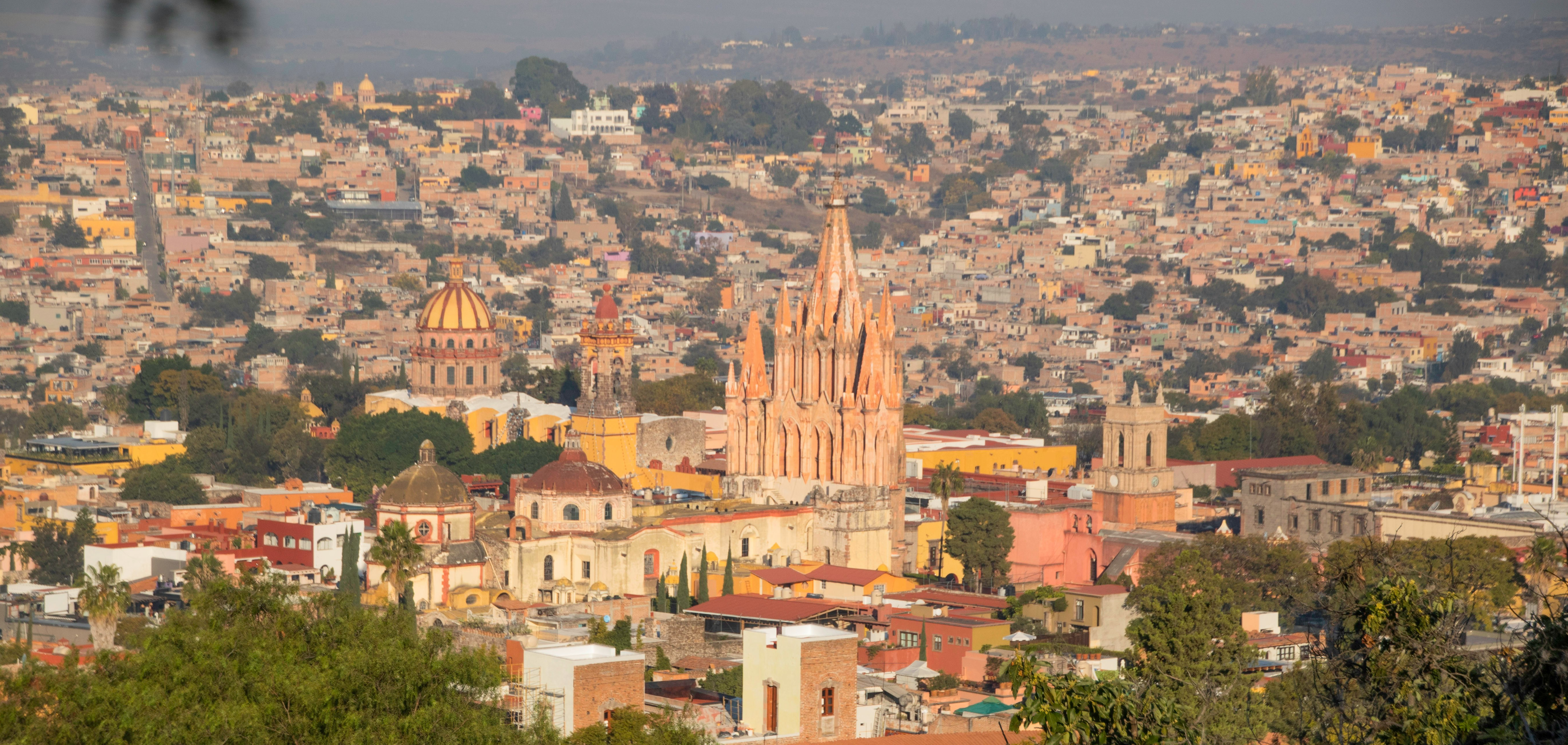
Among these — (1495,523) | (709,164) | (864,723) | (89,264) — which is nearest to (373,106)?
(709,164)

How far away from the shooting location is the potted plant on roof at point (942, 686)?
33.2m

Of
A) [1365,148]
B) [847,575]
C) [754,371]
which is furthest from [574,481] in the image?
[1365,148]

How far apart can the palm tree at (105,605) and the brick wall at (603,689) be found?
1288 centimetres

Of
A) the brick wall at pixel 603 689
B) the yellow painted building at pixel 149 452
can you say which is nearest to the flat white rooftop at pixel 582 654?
the brick wall at pixel 603 689

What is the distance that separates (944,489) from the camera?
49812 mm

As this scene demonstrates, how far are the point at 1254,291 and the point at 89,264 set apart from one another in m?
54.0

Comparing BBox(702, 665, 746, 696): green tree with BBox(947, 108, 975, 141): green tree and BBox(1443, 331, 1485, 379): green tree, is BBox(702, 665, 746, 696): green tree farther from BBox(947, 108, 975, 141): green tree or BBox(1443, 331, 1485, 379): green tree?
BBox(947, 108, 975, 141): green tree

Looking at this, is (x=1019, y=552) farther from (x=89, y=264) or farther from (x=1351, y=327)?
(x=89, y=264)

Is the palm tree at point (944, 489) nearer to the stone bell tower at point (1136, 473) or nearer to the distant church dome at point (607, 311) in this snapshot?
the stone bell tower at point (1136, 473)

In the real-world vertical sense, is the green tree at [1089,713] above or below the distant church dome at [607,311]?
below

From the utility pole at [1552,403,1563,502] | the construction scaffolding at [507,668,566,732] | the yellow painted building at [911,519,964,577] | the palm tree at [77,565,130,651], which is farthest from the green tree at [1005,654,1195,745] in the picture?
the utility pole at [1552,403,1563,502]

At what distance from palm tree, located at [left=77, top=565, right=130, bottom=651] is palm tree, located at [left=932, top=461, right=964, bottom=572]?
15.5 meters

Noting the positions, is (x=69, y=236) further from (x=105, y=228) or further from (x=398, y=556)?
(x=398, y=556)

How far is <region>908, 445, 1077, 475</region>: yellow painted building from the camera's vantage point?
59.3m
